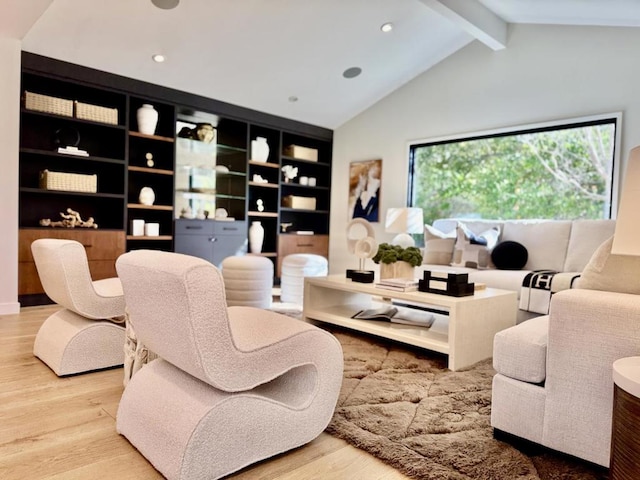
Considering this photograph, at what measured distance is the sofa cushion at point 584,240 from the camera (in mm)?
3627

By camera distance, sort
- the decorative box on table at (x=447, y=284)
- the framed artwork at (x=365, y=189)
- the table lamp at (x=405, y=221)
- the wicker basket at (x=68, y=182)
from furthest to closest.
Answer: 1. the framed artwork at (x=365, y=189)
2. the table lamp at (x=405, y=221)
3. the wicker basket at (x=68, y=182)
4. the decorative box on table at (x=447, y=284)

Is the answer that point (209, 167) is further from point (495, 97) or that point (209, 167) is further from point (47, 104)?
point (495, 97)

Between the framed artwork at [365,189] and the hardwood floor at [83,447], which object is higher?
the framed artwork at [365,189]

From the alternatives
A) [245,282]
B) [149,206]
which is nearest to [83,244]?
[149,206]

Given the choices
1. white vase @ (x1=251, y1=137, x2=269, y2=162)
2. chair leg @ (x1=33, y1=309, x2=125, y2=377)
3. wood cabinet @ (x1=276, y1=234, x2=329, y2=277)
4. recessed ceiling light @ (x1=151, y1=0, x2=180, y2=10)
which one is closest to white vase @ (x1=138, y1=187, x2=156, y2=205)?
white vase @ (x1=251, y1=137, x2=269, y2=162)

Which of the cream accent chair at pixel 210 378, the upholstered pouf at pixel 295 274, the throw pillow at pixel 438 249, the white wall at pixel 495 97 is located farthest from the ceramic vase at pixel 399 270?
the white wall at pixel 495 97

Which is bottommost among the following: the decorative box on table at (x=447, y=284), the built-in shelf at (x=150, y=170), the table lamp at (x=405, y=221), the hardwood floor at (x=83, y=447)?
the hardwood floor at (x=83, y=447)

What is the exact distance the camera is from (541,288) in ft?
11.1

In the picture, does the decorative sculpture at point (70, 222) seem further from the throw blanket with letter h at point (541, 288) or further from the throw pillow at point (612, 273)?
the throw pillow at point (612, 273)

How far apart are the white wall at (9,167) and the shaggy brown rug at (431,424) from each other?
9.66ft

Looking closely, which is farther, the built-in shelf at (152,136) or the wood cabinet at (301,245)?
the wood cabinet at (301,245)

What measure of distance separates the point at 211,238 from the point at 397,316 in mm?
2758

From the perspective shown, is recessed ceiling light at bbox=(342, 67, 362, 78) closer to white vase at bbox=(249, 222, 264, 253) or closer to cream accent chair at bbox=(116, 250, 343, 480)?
white vase at bbox=(249, 222, 264, 253)

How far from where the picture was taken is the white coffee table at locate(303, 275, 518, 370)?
2.48 m
